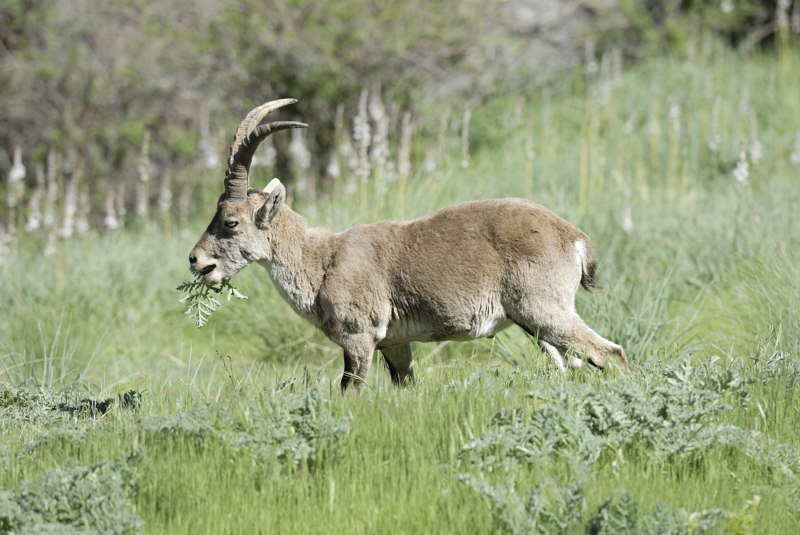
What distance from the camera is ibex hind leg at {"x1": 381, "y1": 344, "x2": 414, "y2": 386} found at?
23.1 ft

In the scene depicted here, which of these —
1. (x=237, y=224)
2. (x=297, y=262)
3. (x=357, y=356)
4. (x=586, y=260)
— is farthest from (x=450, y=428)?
(x=237, y=224)

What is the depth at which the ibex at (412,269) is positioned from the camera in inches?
253

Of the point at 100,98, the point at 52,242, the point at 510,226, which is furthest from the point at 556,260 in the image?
the point at 100,98

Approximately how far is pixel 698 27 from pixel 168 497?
1577 centimetres

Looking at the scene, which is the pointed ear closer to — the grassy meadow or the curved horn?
the curved horn

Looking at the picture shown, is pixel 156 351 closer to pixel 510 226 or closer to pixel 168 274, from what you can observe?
pixel 168 274

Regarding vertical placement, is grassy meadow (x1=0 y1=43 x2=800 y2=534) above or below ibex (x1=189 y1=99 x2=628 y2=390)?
below

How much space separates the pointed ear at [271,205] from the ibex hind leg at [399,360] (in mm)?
1176

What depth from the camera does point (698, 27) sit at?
1833cm

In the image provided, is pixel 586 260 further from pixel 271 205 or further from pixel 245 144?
pixel 245 144

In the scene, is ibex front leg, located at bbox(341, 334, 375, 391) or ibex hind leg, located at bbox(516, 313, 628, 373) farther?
ibex front leg, located at bbox(341, 334, 375, 391)

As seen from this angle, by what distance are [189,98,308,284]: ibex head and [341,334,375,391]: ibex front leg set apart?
872 millimetres

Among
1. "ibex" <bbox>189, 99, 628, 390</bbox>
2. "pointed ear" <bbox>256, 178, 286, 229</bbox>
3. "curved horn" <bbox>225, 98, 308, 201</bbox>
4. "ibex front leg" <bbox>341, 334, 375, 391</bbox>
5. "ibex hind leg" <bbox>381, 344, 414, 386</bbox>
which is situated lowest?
"ibex hind leg" <bbox>381, 344, 414, 386</bbox>

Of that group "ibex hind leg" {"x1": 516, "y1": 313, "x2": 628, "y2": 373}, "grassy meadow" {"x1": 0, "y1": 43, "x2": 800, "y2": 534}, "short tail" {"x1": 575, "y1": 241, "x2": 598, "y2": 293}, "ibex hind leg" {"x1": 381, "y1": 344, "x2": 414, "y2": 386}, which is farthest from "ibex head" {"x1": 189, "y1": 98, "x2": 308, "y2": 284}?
"short tail" {"x1": 575, "y1": 241, "x2": 598, "y2": 293}
